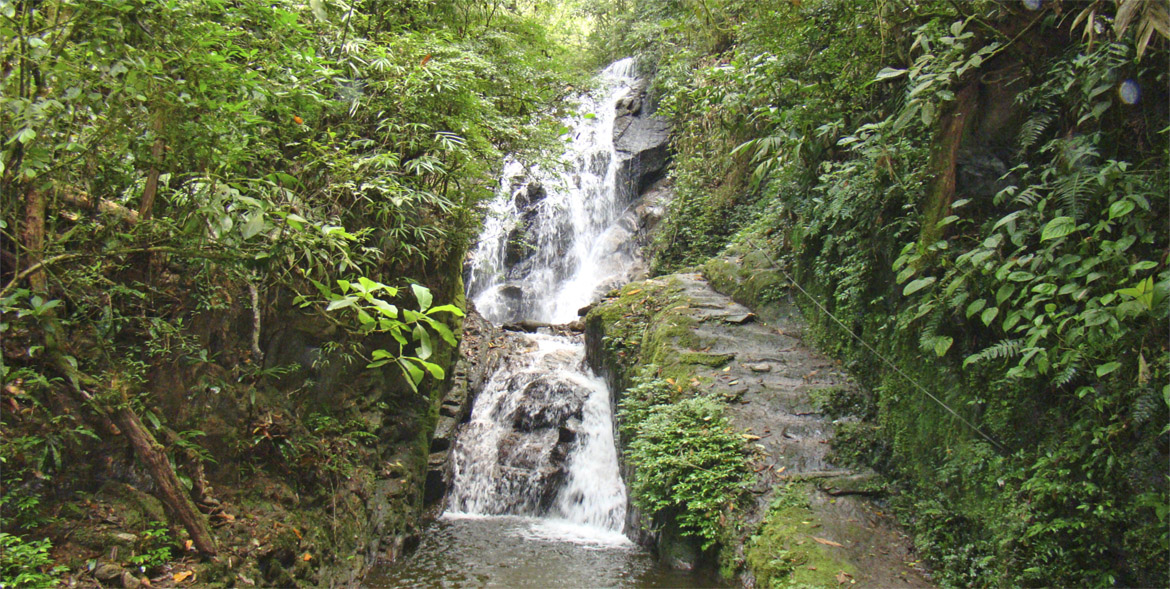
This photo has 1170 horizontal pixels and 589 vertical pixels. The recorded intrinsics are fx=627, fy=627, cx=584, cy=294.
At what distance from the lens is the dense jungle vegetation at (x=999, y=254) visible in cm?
329

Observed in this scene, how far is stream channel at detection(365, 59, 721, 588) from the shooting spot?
5.71 metres

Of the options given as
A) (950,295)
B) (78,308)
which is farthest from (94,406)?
(950,295)

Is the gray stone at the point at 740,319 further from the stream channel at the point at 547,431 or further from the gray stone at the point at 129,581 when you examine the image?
the gray stone at the point at 129,581

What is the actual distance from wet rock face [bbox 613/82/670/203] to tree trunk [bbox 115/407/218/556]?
12.2 m

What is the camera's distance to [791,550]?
179 inches

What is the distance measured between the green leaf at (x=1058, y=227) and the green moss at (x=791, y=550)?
249 centimetres

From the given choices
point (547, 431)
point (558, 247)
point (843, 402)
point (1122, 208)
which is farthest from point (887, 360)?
point (558, 247)

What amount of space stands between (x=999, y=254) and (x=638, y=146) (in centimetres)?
1224

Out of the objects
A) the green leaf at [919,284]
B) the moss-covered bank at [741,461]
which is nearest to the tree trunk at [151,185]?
the moss-covered bank at [741,461]

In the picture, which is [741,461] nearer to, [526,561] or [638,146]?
[526,561]

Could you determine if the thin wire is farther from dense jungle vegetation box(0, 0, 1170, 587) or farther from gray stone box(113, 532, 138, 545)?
gray stone box(113, 532, 138, 545)

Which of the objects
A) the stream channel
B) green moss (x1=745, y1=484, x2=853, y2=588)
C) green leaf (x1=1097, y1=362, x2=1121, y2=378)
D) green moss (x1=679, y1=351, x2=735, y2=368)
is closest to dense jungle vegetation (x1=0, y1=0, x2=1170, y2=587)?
green leaf (x1=1097, y1=362, x2=1121, y2=378)

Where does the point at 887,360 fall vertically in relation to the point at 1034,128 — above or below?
below

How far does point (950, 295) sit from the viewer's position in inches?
165
